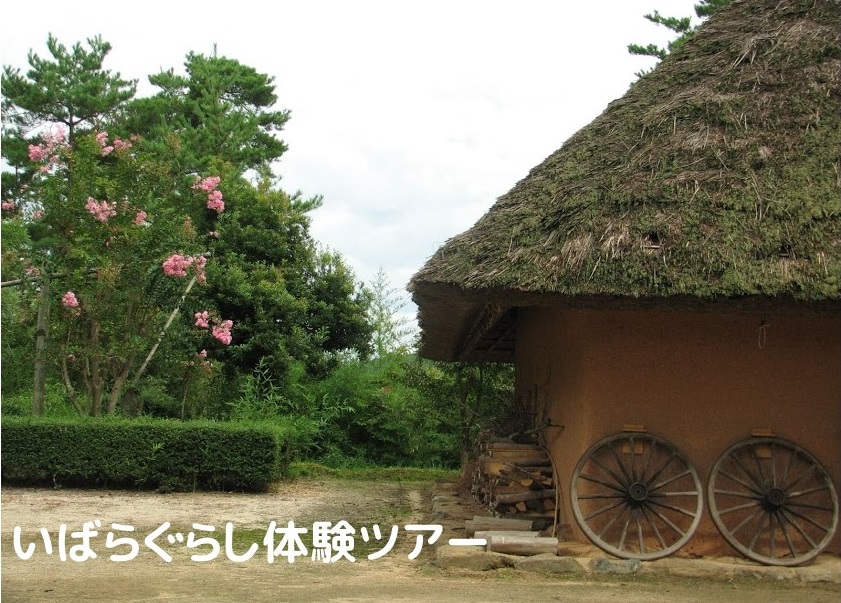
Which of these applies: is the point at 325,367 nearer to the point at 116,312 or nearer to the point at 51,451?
the point at 116,312

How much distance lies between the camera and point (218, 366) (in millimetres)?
15289

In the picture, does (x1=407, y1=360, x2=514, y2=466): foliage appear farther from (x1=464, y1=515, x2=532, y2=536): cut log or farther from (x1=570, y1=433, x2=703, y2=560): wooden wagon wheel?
(x1=570, y1=433, x2=703, y2=560): wooden wagon wheel

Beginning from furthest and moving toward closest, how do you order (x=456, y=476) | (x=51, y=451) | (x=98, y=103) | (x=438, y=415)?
1. (x=98, y=103)
2. (x=438, y=415)
3. (x=456, y=476)
4. (x=51, y=451)

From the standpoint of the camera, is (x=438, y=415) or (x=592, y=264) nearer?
(x=592, y=264)

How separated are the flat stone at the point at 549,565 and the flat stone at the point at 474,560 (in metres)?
0.10

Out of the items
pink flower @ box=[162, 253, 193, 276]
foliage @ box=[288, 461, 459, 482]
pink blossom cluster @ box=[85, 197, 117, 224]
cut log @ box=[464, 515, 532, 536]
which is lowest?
foliage @ box=[288, 461, 459, 482]

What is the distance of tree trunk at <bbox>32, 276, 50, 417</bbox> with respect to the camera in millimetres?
12531

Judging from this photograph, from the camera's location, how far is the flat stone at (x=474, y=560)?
20.8ft

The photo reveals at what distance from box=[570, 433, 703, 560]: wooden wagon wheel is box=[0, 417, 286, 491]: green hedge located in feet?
20.4

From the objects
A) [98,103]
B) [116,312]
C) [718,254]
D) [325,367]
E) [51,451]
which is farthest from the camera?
[98,103]

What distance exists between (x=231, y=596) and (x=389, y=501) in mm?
6217

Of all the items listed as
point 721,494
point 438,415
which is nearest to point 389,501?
point 438,415

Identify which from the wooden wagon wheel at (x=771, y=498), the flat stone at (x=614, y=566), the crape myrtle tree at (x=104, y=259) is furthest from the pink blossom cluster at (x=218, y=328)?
the wooden wagon wheel at (x=771, y=498)

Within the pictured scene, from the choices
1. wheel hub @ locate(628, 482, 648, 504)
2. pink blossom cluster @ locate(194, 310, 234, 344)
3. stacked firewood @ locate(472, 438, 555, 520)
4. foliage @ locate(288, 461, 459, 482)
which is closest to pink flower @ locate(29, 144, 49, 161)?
pink blossom cluster @ locate(194, 310, 234, 344)
